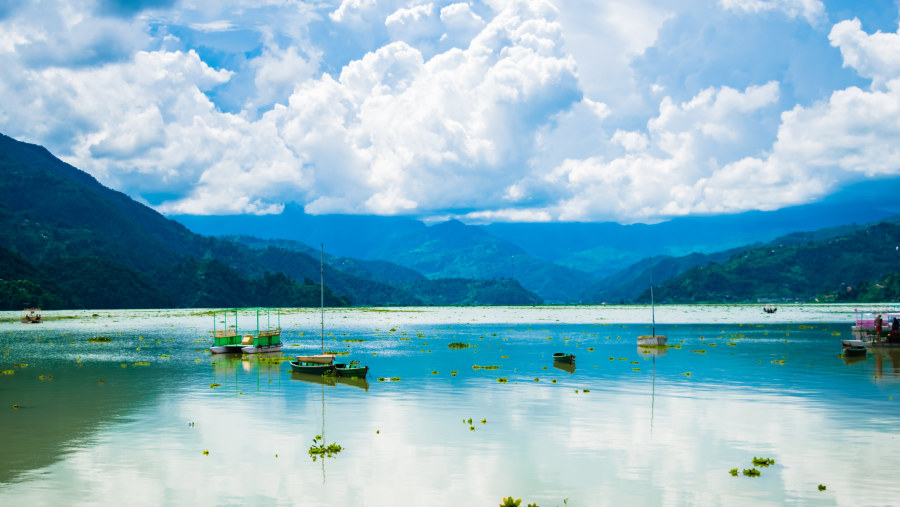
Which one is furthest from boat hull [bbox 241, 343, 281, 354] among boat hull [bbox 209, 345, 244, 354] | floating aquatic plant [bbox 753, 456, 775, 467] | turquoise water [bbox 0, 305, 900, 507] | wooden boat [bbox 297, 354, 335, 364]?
floating aquatic plant [bbox 753, 456, 775, 467]

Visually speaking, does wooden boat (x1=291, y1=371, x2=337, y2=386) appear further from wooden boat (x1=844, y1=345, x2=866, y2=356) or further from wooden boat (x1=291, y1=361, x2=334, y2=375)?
wooden boat (x1=844, y1=345, x2=866, y2=356)

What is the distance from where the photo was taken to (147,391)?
5119 centimetres

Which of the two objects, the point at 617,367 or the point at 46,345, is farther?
the point at 46,345

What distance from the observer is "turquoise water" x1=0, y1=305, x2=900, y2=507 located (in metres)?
26.0

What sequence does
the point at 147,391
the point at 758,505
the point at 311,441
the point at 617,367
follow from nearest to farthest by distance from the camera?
the point at 758,505 → the point at 311,441 → the point at 147,391 → the point at 617,367

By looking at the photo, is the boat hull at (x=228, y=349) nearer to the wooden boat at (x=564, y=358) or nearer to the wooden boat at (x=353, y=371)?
the wooden boat at (x=353, y=371)

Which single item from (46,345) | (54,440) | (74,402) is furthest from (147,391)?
(46,345)

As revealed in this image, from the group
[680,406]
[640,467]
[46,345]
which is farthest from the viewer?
[46,345]

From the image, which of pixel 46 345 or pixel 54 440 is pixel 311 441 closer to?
pixel 54 440

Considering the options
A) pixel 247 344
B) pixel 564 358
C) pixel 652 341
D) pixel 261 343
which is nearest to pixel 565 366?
pixel 564 358

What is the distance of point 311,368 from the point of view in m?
59.9

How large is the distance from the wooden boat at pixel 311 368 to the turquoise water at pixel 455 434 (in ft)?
4.40

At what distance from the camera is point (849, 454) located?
30969mm

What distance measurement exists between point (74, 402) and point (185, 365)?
25744mm
